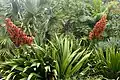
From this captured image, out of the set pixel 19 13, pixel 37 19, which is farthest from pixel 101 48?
pixel 19 13

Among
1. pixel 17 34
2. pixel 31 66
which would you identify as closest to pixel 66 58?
pixel 31 66

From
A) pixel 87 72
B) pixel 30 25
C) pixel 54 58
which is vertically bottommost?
pixel 87 72

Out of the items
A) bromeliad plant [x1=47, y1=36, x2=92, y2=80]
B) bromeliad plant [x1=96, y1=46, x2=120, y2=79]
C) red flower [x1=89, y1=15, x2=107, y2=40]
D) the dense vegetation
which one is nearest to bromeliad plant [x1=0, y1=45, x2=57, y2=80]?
the dense vegetation

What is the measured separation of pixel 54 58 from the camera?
5.22m

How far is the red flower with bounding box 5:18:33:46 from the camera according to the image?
5366 millimetres

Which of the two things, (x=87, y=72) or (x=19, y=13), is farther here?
(x=19, y=13)

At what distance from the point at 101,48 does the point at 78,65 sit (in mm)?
858

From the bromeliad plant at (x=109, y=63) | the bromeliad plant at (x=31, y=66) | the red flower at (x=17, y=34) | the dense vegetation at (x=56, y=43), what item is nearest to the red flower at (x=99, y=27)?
the dense vegetation at (x=56, y=43)

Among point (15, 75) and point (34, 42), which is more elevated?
point (34, 42)

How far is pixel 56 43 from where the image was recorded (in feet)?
18.5

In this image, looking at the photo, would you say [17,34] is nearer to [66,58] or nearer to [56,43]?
[56,43]

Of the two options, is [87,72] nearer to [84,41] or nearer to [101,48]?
[101,48]

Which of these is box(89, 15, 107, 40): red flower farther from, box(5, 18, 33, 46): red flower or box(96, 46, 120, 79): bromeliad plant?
box(5, 18, 33, 46): red flower

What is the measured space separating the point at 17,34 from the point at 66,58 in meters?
1.08
